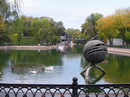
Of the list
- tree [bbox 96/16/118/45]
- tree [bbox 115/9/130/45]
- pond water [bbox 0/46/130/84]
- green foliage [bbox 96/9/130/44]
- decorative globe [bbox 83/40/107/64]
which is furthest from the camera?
tree [bbox 96/16/118/45]

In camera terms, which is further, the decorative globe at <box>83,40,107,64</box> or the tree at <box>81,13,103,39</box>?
the tree at <box>81,13,103,39</box>

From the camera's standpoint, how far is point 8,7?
26.2 ft

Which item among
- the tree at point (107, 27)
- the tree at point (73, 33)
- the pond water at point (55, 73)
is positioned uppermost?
the tree at point (107, 27)

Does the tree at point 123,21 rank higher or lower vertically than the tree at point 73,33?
higher

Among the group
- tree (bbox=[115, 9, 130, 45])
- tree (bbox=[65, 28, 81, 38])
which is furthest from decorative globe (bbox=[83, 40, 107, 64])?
tree (bbox=[65, 28, 81, 38])

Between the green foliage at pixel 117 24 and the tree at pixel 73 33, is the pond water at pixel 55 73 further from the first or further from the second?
the tree at pixel 73 33

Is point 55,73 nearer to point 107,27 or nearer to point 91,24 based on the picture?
point 107,27

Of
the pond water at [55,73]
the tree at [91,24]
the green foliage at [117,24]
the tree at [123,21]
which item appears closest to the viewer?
the pond water at [55,73]

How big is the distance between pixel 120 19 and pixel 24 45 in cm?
3555

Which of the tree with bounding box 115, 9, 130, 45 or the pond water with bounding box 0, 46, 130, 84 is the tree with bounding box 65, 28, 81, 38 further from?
the pond water with bounding box 0, 46, 130, 84

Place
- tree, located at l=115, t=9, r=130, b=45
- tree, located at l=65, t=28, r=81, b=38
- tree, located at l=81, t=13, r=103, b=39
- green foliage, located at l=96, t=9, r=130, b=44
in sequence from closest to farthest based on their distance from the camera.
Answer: tree, located at l=115, t=9, r=130, b=45 → green foliage, located at l=96, t=9, r=130, b=44 → tree, located at l=81, t=13, r=103, b=39 → tree, located at l=65, t=28, r=81, b=38

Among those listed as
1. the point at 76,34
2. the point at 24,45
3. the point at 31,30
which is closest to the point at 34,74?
the point at 24,45

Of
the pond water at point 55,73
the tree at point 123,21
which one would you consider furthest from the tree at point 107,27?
the pond water at point 55,73

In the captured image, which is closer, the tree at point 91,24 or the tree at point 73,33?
the tree at point 91,24
